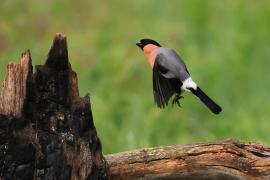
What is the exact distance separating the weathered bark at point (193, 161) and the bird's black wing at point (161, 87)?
23.5 inches

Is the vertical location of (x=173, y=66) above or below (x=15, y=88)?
above

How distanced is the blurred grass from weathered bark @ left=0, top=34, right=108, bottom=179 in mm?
2271

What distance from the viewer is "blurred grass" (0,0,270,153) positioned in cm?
783

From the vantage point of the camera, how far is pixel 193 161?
4.48 meters

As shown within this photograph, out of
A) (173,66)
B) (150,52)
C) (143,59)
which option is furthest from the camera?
(143,59)

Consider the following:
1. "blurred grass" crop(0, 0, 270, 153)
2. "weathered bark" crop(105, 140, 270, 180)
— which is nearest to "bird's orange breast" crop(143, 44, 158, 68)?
"weathered bark" crop(105, 140, 270, 180)

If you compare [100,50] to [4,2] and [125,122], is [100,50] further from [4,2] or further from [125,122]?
[125,122]

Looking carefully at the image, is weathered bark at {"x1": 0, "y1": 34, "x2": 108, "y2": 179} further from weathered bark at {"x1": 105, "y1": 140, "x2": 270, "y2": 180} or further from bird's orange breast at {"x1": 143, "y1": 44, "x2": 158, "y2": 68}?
bird's orange breast at {"x1": 143, "y1": 44, "x2": 158, "y2": 68}

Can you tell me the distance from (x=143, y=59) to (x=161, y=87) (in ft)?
15.1

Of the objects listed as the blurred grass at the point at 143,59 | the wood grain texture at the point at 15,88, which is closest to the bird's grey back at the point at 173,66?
the wood grain texture at the point at 15,88

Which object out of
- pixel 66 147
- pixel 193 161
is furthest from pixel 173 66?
pixel 66 147

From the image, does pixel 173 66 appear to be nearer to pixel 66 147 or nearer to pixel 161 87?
pixel 161 87

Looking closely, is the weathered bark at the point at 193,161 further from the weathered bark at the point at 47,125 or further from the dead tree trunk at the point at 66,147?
the weathered bark at the point at 47,125

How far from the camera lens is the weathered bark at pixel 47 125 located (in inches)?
166
